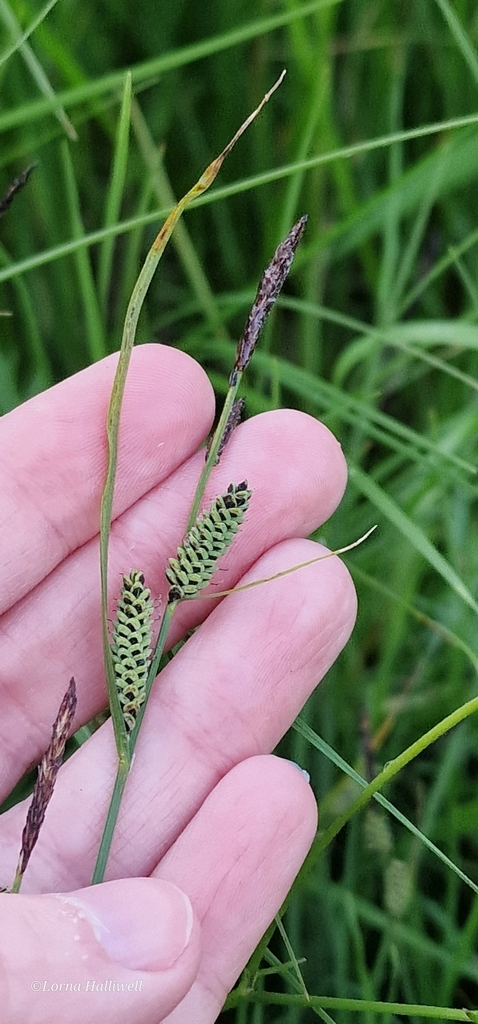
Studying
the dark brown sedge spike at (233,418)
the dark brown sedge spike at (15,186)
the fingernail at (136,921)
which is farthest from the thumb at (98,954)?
the dark brown sedge spike at (15,186)

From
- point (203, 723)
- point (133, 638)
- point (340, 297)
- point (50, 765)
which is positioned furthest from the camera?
point (340, 297)

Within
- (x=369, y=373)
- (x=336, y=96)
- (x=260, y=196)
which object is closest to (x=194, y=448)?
(x=369, y=373)

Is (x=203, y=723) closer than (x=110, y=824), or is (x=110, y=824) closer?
(x=110, y=824)

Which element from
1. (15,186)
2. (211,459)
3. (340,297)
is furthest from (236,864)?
(340,297)

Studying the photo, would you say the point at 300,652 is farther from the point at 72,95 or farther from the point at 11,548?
the point at 72,95

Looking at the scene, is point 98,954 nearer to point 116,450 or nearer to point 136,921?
point 136,921

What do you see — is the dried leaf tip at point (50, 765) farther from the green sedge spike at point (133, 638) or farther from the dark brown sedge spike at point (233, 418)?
the dark brown sedge spike at point (233, 418)

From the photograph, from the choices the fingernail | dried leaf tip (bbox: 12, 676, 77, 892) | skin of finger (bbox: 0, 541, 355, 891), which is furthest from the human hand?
dried leaf tip (bbox: 12, 676, 77, 892)
